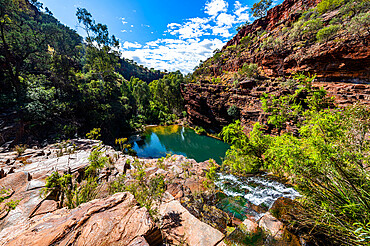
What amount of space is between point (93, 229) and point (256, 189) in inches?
204

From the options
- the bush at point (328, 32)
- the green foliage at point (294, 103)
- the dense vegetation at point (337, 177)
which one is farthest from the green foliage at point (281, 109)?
the bush at point (328, 32)

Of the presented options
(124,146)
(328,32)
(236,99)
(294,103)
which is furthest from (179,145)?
(328,32)

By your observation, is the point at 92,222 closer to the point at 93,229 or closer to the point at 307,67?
the point at 93,229

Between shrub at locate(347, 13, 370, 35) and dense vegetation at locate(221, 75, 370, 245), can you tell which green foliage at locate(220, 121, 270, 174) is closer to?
dense vegetation at locate(221, 75, 370, 245)

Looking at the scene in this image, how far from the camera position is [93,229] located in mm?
1501

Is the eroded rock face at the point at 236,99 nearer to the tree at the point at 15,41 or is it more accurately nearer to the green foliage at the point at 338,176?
the green foliage at the point at 338,176

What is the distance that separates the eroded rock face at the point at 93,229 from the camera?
1.38 m

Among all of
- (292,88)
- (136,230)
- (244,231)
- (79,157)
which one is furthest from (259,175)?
(292,88)

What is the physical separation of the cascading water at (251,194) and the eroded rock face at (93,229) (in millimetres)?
3198

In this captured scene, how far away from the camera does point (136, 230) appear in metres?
1.60

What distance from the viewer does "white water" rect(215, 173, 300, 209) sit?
13.5 ft

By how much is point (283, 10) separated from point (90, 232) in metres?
50.8

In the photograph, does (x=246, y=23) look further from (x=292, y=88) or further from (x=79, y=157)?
(x=79, y=157)

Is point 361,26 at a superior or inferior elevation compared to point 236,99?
superior
